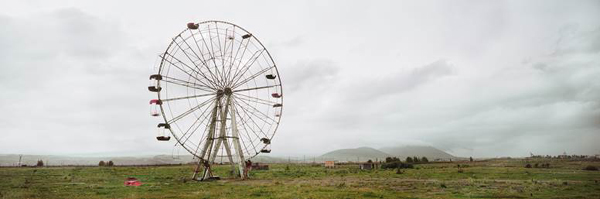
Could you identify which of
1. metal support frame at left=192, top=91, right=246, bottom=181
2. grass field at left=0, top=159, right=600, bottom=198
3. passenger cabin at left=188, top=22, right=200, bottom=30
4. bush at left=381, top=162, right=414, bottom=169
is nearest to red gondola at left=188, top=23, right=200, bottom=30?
passenger cabin at left=188, top=22, right=200, bottom=30

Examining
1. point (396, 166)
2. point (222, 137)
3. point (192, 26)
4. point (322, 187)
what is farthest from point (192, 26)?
point (396, 166)

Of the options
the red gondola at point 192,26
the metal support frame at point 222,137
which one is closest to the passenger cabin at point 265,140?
the metal support frame at point 222,137

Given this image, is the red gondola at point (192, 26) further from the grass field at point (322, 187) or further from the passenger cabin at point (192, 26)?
the grass field at point (322, 187)

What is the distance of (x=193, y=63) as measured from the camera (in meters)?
42.3

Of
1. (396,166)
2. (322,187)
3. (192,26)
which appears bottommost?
(322,187)

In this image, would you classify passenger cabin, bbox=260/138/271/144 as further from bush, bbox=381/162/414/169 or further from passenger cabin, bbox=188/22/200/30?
bush, bbox=381/162/414/169

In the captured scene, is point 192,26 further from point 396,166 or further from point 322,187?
point 396,166

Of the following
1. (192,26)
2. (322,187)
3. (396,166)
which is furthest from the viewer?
(396,166)

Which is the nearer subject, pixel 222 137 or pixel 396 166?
pixel 222 137

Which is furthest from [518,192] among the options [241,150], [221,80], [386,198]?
[221,80]

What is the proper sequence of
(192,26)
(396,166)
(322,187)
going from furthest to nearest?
(396,166) → (192,26) → (322,187)

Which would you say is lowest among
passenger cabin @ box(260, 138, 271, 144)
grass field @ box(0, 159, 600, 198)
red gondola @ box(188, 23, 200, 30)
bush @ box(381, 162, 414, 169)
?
grass field @ box(0, 159, 600, 198)

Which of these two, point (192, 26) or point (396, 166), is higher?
point (192, 26)

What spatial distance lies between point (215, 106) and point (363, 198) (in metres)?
26.2
